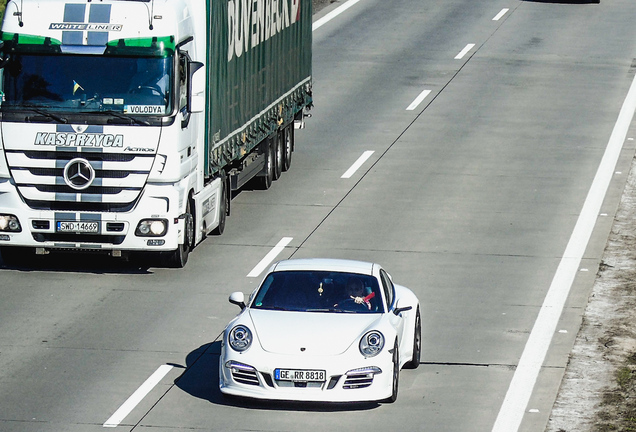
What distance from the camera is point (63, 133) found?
745 inches

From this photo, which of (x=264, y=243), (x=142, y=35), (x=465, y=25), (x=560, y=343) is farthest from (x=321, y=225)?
(x=465, y=25)

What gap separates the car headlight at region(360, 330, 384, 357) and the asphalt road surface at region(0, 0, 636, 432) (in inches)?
23.9

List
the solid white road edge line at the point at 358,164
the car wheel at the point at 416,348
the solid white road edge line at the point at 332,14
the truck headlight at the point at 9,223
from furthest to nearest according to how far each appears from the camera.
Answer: the solid white road edge line at the point at 332,14
the solid white road edge line at the point at 358,164
the truck headlight at the point at 9,223
the car wheel at the point at 416,348

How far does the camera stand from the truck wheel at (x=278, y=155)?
26359 millimetres

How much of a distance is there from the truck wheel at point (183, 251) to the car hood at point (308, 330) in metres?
5.64

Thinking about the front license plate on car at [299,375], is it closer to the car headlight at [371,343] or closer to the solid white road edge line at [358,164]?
the car headlight at [371,343]

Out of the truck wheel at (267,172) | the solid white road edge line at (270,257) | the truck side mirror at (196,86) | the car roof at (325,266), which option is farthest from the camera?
the truck wheel at (267,172)

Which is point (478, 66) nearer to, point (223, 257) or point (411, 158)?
point (411, 158)

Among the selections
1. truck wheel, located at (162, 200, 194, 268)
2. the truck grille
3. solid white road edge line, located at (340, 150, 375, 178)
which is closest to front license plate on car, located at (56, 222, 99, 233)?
the truck grille

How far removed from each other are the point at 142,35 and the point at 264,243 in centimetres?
423

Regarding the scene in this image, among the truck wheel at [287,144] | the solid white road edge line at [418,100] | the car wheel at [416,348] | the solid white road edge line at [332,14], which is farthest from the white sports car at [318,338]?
the solid white road edge line at [332,14]

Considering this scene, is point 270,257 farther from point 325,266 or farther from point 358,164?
point 358,164

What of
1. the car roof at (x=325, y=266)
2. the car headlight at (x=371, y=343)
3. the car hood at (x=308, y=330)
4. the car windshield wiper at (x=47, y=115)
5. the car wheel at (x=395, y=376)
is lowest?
the car wheel at (x=395, y=376)

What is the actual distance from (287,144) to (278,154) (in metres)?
0.81
